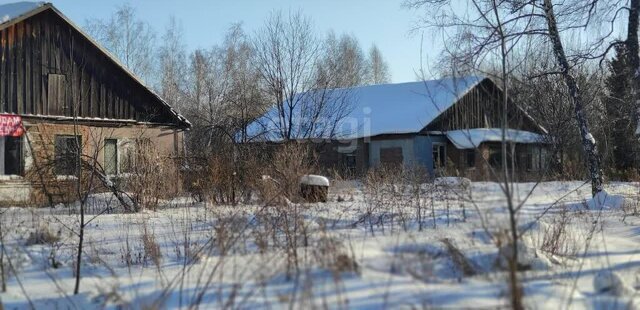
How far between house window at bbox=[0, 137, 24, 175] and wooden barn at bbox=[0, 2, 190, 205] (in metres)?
0.02

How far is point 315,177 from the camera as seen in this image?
11.6m

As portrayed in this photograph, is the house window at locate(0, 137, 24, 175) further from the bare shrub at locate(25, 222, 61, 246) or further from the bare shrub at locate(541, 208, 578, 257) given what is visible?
the bare shrub at locate(541, 208, 578, 257)

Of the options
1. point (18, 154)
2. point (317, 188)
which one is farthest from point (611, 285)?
point (18, 154)

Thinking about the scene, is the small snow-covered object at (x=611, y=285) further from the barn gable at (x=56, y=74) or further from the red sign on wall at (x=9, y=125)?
the red sign on wall at (x=9, y=125)

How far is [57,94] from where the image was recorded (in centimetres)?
1586

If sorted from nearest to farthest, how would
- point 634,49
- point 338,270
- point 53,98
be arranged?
point 338,270
point 634,49
point 53,98

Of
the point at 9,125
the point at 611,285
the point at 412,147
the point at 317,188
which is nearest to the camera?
the point at 611,285

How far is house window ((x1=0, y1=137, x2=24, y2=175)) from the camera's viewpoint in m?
15.0

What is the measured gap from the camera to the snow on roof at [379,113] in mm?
24603

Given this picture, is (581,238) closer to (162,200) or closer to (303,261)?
(303,261)

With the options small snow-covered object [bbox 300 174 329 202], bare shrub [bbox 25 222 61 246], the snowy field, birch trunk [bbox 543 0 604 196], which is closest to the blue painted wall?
birch trunk [bbox 543 0 604 196]

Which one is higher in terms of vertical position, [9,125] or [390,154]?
[9,125]

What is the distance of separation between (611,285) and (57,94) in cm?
1533

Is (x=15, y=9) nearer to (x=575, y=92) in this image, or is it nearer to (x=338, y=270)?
(x=575, y=92)
